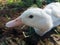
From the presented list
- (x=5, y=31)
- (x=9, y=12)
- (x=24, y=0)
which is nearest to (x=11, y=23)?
(x=5, y=31)

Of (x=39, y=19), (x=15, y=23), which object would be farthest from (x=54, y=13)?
(x=15, y=23)

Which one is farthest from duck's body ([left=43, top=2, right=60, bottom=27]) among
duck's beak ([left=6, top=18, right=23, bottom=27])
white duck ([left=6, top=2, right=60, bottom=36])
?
duck's beak ([left=6, top=18, right=23, bottom=27])

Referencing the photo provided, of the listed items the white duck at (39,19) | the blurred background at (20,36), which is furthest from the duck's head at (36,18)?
the blurred background at (20,36)

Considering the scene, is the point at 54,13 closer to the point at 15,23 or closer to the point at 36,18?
the point at 36,18

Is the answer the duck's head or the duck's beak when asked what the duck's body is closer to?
the duck's head

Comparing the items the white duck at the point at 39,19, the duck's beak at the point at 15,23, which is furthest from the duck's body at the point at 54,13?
the duck's beak at the point at 15,23

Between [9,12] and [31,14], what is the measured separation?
369 mm

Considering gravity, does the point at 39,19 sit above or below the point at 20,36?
above

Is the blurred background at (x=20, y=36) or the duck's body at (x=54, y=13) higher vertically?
the duck's body at (x=54, y=13)

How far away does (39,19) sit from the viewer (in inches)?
63.2

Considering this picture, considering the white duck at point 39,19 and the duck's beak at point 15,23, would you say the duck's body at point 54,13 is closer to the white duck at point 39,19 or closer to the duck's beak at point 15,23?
the white duck at point 39,19

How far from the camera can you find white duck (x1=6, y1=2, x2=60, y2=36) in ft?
5.26

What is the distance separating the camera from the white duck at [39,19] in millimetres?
1603

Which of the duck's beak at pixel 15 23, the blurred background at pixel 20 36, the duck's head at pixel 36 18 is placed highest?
the duck's head at pixel 36 18
